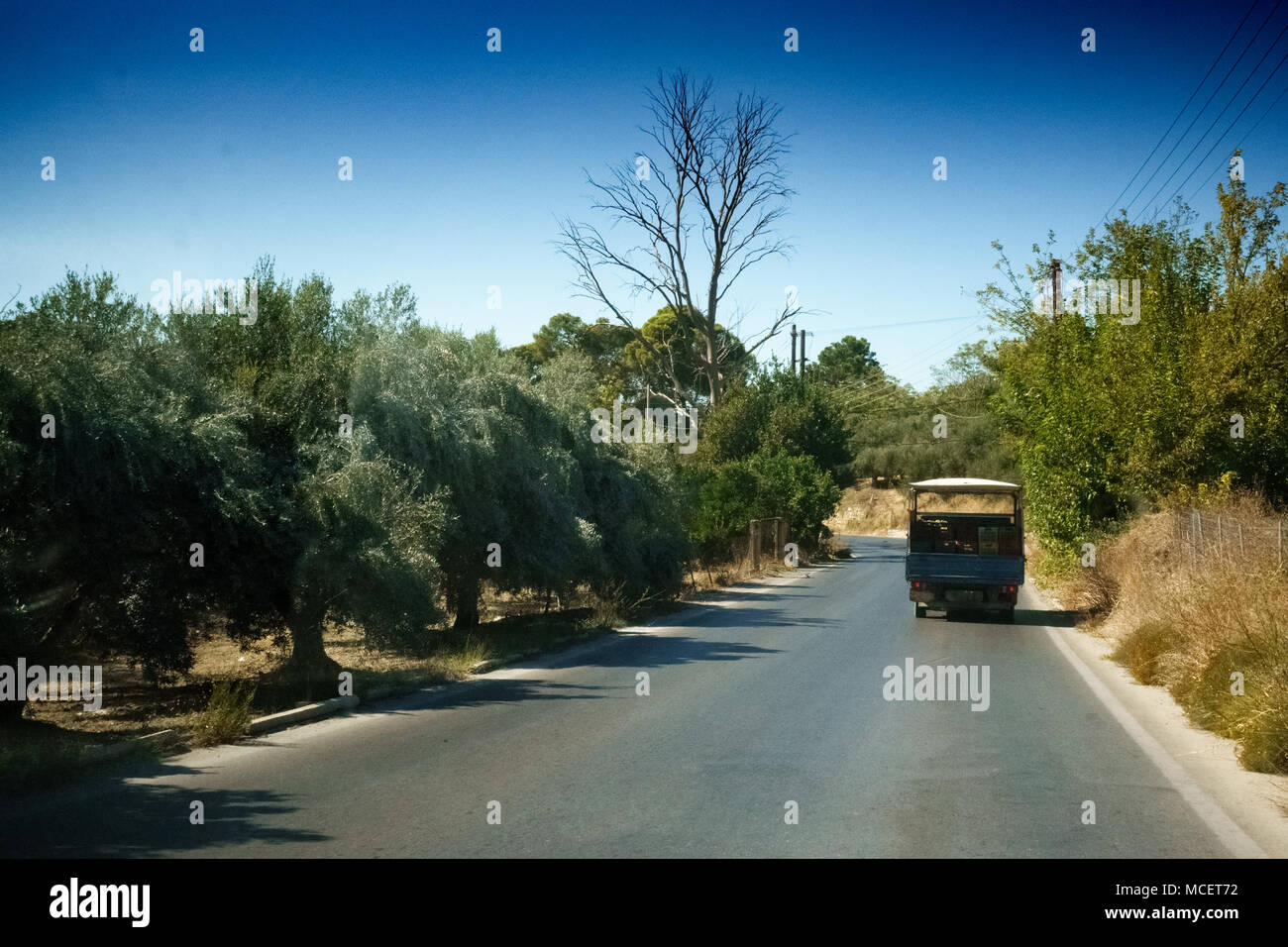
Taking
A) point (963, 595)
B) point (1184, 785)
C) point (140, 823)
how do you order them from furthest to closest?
1. point (963, 595)
2. point (1184, 785)
3. point (140, 823)

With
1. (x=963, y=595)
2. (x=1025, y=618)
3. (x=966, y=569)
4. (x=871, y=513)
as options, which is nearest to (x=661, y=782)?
(x=966, y=569)

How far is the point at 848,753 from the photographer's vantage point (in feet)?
28.6

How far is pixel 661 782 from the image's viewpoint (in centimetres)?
767

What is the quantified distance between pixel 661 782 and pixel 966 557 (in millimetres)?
14279

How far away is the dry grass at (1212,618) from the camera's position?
8.83m

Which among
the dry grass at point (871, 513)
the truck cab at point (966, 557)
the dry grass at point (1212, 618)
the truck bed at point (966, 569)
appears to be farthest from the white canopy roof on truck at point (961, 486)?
the dry grass at point (871, 513)

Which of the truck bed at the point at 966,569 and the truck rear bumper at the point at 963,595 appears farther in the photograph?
the truck rear bumper at the point at 963,595

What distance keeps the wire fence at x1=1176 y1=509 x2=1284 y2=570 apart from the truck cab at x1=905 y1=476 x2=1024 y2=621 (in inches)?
134

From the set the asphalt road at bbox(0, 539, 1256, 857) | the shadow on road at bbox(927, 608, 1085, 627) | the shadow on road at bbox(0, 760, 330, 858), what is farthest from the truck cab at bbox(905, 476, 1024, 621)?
the shadow on road at bbox(0, 760, 330, 858)

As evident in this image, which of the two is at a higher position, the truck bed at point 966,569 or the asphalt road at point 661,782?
the truck bed at point 966,569

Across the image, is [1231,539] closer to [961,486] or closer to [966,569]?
[966,569]

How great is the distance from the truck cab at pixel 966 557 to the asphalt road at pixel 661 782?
7.12m

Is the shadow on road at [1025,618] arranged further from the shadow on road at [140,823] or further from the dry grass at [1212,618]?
the shadow on road at [140,823]
